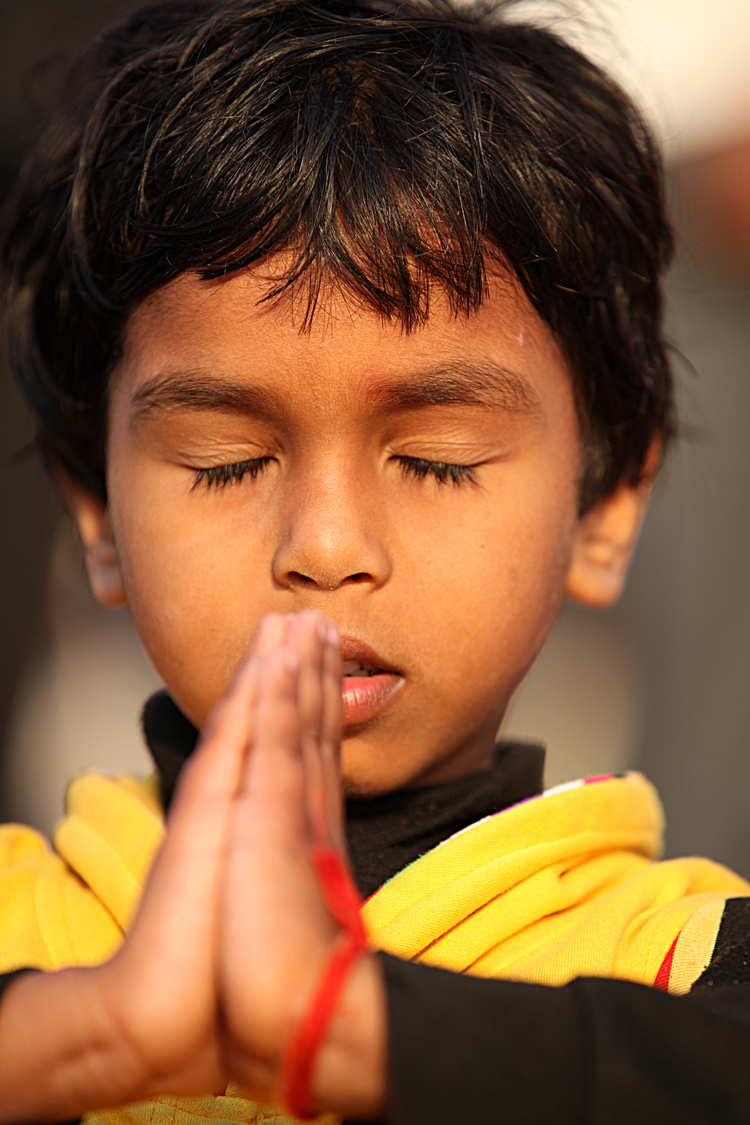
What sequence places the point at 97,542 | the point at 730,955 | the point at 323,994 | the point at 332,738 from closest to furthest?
the point at 323,994 → the point at 332,738 → the point at 730,955 → the point at 97,542

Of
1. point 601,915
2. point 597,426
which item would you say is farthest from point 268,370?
point 601,915

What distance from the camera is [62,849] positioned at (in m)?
1.26

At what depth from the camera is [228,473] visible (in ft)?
3.74

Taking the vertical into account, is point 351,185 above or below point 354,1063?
above

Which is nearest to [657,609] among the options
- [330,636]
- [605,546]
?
[605,546]

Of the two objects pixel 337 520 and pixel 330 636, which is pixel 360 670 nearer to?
pixel 337 520

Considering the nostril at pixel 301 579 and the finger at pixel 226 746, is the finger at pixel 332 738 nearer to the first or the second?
the finger at pixel 226 746

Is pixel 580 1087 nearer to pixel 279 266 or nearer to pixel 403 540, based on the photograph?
pixel 403 540

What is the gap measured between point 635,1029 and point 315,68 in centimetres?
100

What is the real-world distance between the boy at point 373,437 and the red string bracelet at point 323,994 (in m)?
0.03

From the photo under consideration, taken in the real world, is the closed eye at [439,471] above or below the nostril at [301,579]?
above

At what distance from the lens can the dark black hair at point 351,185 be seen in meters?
1.11

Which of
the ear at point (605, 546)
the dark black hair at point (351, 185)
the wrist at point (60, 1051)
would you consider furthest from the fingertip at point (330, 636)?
the ear at point (605, 546)

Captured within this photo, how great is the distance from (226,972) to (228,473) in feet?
1.91
